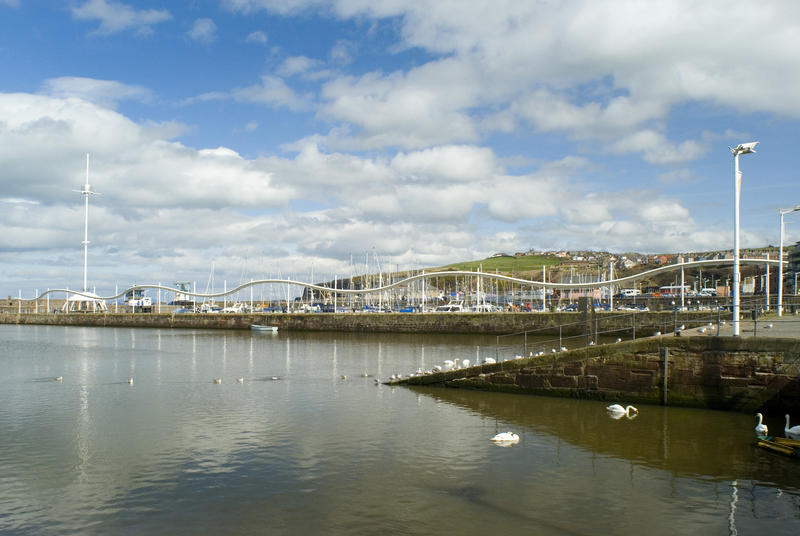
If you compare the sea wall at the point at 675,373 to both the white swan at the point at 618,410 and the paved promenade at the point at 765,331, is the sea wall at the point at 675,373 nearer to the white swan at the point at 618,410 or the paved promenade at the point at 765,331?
the white swan at the point at 618,410

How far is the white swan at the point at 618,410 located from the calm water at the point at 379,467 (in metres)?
0.32

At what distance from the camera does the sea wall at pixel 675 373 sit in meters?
14.5

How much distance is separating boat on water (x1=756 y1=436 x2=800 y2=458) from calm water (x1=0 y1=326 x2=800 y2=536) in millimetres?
247

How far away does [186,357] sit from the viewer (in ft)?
124

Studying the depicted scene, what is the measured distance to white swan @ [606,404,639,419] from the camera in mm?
15688

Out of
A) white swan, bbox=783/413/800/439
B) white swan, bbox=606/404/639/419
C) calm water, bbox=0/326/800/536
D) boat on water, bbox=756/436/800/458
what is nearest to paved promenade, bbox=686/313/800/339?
calm water, bbox=0/326/800/536

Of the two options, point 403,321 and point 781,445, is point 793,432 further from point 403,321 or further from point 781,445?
point 403,321

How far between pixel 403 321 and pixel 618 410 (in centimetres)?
4844

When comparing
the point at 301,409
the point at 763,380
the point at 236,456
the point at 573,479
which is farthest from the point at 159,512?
the point at 763,380

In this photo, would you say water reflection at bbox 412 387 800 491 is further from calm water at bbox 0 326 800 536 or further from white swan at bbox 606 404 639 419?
white swan at bbox 606 404 639 419

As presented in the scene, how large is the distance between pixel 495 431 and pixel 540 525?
579 cm

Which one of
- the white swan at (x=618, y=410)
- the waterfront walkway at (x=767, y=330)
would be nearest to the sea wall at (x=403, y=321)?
the waterfront walkway at (x=767, y=330)

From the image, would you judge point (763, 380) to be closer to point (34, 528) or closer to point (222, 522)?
point (222, 522)

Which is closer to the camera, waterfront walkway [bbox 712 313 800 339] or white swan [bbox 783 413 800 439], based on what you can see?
white swan [bbox 783 413 800 439]
